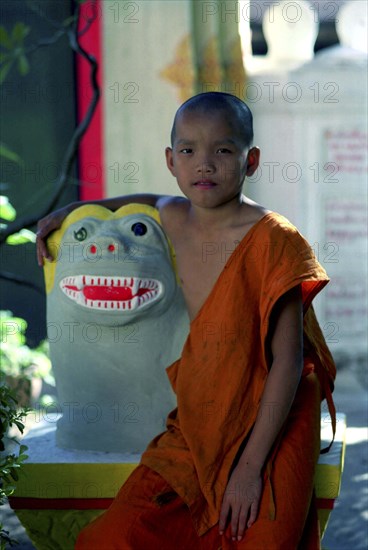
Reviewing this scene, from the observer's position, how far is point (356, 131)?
229 inches

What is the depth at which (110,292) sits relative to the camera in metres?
2.96

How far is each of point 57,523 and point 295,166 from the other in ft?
11.4

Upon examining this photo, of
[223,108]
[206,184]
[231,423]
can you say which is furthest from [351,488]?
[223,108]

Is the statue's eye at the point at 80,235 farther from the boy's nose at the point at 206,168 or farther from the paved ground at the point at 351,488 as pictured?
the paved ground at the point at 351,488

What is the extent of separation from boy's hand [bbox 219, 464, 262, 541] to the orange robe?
2cm

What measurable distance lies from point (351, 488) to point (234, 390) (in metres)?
1.90

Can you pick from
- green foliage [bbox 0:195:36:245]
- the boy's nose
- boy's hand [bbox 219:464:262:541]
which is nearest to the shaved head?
the boy's nose

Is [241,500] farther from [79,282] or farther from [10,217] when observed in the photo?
[10,217]

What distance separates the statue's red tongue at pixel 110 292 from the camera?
2955 millimetres

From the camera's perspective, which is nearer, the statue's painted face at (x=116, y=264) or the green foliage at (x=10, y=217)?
the statue's painted face at (x=116, y=264)

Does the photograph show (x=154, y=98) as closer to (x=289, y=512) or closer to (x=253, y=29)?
(x=253, y=29)

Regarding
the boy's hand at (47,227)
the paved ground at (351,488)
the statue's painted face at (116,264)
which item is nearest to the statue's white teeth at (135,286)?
the statue's painted face at (116,264)

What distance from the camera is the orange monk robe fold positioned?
2389 mm

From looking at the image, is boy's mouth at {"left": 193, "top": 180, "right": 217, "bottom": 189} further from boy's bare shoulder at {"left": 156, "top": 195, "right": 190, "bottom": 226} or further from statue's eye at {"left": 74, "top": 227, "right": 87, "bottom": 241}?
statue's eye at {"left": 74, "top": 227, "right": 87, "bottom": 241}
